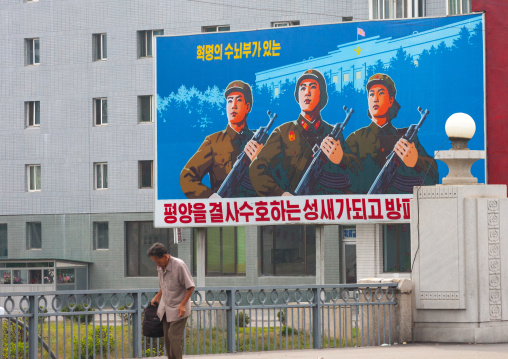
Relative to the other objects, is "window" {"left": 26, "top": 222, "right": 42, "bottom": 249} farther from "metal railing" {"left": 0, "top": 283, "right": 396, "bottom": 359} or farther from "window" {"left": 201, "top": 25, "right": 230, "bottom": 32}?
"metal railing" {"left": 0, "top": 283, "right": 396, "bottom": 359}

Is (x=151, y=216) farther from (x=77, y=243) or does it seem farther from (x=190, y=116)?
(x=190, y=116)

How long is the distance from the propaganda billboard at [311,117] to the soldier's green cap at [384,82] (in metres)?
0.03

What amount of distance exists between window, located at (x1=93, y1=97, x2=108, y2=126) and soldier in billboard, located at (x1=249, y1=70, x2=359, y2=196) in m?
21.4

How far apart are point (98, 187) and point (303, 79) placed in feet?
73.1

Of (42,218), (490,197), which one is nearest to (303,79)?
(490,197)

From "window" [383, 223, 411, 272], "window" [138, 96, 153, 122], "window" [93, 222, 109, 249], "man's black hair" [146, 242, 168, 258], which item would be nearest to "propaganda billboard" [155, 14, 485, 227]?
"window" [383, 223, 411, 272]

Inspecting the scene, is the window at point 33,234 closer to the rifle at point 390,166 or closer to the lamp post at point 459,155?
the rifle at point 390,166

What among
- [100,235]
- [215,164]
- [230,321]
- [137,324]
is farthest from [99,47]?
[137,324]

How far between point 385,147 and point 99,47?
79.7ft

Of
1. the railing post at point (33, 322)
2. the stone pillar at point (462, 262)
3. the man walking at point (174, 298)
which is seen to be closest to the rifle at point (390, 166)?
the stone pillar at point (462, 262)

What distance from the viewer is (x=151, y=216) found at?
48.3 m

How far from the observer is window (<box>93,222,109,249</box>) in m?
49.3

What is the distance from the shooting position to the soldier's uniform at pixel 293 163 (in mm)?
28625

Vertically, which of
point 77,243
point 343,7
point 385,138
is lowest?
point 77,243
